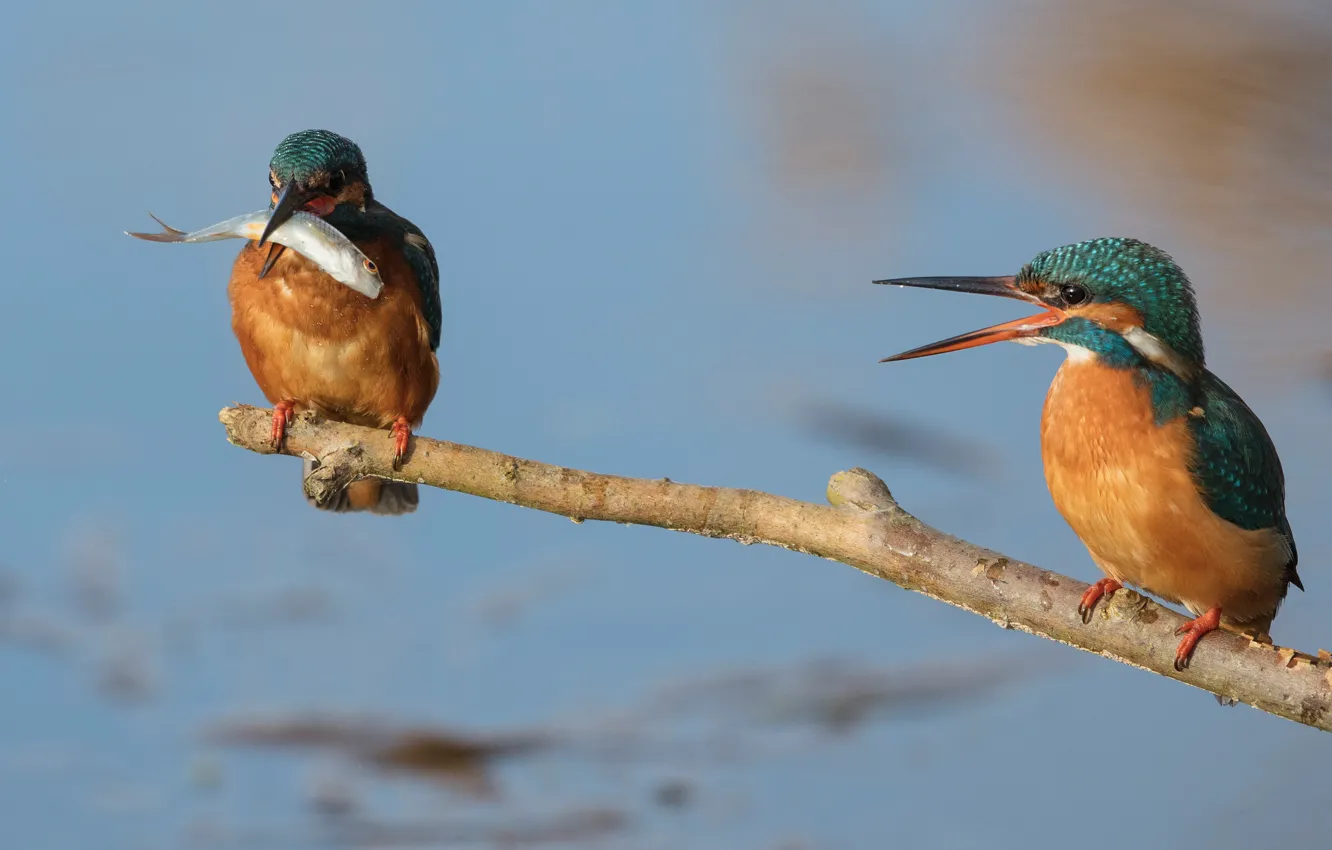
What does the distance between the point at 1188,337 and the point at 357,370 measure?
1.89 metres

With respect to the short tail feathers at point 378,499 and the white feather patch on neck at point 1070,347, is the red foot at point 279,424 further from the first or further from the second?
the white feather patch on neck at point 1070,347

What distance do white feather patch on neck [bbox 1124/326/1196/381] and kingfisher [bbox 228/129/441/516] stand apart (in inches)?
65.0

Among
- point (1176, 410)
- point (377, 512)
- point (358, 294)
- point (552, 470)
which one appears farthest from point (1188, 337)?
point (377, 512)

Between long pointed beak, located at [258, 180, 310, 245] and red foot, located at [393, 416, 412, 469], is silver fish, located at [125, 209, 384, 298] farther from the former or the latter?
red foot, located at [393, 416, 412, 469]

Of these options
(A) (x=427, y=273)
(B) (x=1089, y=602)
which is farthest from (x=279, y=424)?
(B) (x=1089, y=602)

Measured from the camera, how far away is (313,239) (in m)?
2.96

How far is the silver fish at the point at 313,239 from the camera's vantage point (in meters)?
2.92

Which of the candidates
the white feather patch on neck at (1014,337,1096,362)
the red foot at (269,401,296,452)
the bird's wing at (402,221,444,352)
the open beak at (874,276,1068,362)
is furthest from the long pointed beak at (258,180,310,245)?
the white feather patch on neck at (1014,337,1096,362)

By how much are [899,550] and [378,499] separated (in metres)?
1.77

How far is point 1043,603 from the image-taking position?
2615 millimetres

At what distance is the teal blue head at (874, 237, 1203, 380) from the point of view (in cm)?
289

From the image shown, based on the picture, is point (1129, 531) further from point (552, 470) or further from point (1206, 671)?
point (552, 470)

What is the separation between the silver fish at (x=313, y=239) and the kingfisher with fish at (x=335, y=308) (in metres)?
0.11

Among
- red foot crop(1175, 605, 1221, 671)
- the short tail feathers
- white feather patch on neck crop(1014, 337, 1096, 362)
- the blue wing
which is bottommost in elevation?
red foot crop(1175, 605, 1221, 671)
